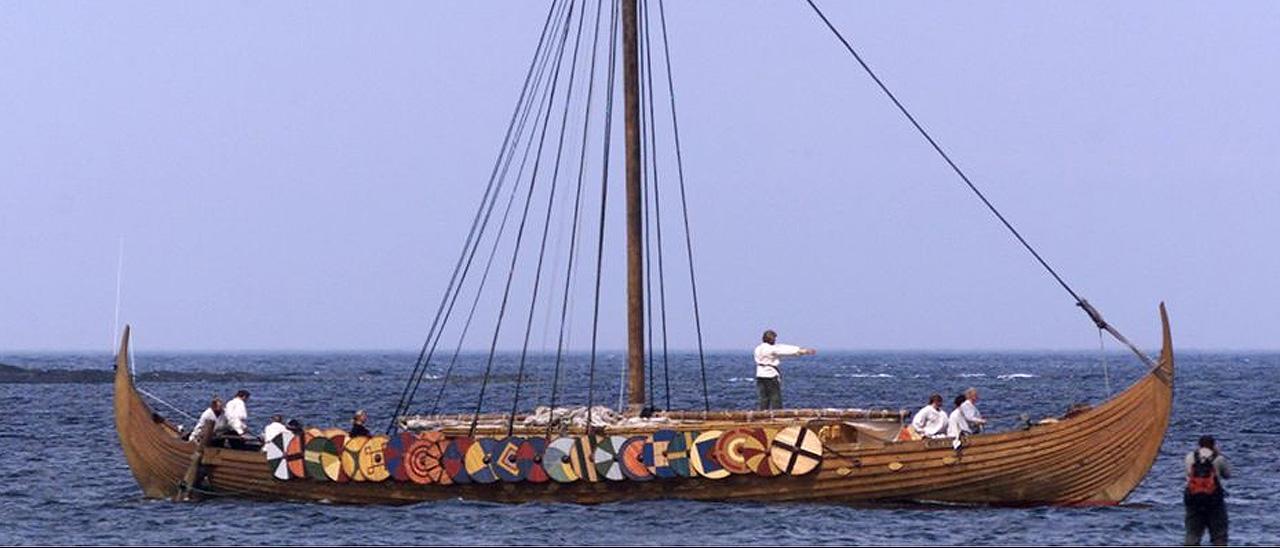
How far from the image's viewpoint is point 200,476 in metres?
34.6

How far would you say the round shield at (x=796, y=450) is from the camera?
101ft

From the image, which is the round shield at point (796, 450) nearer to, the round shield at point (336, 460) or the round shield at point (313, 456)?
the round shield at point (336, 460)

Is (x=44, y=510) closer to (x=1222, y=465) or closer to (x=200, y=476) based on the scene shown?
(x=200, y=476)

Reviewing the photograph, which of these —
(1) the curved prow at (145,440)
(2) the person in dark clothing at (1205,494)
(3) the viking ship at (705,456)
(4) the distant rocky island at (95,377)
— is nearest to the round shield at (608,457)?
(3) the viking ship at (705,456)

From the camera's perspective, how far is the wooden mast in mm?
33750

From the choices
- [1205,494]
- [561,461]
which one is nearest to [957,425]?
[1205,494]

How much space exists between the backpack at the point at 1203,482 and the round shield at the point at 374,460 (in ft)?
40.7

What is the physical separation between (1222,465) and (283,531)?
44.0ft

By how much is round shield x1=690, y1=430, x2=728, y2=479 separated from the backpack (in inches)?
285

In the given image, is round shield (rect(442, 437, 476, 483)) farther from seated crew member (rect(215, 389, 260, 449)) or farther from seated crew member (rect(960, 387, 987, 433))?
seated crew member (rect(960, 387, 987, 433))

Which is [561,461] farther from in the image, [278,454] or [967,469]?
[967,469]

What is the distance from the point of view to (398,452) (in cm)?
3253

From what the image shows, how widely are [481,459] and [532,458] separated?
835 mm

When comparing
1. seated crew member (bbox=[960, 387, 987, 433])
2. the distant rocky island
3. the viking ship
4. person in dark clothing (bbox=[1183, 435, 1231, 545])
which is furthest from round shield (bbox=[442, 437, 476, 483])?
the distant rocky island
